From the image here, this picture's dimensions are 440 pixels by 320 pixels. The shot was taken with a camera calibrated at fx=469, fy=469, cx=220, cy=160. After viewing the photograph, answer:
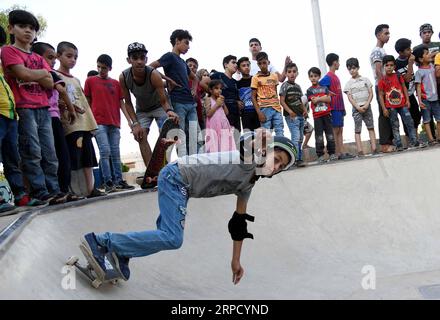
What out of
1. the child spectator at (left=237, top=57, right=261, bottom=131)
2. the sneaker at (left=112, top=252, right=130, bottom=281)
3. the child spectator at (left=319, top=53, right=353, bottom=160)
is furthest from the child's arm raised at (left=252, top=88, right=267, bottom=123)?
the sneaker at (left=112, top=252, right=130, bottom=281)

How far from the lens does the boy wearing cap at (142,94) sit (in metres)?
5.16

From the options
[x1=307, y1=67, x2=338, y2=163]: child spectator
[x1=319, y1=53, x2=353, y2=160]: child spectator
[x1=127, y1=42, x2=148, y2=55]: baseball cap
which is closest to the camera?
[x1=127, y1=42, x2=148, y2=55]: baseball cap

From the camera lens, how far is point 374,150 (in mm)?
7242

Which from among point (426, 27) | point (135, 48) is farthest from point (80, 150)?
point (426, 27)

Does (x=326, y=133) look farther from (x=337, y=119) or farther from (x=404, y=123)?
(x=404, y=123)

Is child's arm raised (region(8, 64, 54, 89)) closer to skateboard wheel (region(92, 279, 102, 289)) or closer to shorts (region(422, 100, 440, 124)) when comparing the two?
skateboard wheel (region(92, 279, 102, 289))

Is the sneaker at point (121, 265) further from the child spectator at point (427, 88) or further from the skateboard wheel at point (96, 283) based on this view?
the child spectator at point (427, 88)

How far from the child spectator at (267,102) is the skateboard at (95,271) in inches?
155

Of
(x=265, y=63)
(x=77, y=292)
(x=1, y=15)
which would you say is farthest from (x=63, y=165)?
(x=1, y=15)

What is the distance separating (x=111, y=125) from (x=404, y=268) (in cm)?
354

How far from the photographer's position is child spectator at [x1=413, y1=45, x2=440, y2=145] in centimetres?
701

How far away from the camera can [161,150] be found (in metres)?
4.87

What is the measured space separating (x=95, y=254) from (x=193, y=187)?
2.35ft

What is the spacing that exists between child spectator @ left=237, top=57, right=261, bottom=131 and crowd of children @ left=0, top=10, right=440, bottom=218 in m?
0.01
